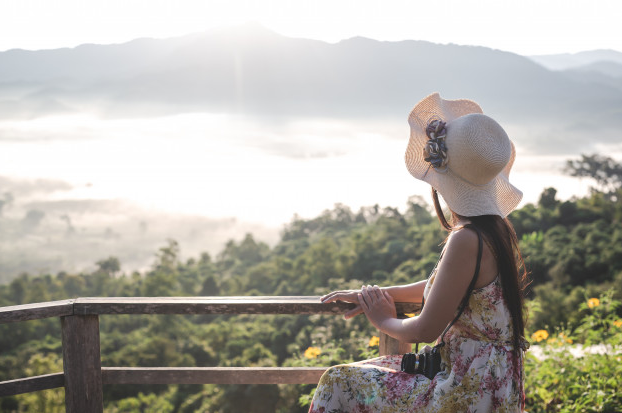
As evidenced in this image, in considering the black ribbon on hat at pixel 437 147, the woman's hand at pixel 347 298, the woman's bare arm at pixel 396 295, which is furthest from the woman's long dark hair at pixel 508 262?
the woman's hand at pixel 347 298

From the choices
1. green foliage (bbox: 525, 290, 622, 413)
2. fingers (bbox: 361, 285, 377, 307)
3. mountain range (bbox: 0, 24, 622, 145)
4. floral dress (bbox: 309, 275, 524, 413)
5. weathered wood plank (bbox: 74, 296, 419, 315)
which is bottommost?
green foliage (bbox: 525, 290, 622, 413)

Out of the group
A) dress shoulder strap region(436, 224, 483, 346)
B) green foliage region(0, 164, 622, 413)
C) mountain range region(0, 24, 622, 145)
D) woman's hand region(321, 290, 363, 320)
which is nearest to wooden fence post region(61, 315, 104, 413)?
woman's hand region(321, 290, 363, 320)

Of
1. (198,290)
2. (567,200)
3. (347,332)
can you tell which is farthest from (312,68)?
(347,332)

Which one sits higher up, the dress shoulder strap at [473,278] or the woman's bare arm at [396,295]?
the dress shoulder strap at [473,278]

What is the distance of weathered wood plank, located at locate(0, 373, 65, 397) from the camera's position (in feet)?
6.37

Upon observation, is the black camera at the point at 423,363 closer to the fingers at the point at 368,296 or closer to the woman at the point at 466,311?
the woman at the point at 466,311

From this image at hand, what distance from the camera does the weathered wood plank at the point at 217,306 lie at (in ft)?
6.47

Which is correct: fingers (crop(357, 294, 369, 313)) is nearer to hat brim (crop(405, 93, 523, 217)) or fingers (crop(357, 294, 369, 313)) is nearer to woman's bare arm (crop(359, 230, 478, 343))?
woman's bare arm (crop(359, 230, 478, 343))

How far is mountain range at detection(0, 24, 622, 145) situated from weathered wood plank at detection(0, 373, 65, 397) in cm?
7893

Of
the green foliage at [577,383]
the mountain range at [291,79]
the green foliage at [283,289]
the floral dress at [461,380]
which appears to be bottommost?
the green foliage at [283,289]

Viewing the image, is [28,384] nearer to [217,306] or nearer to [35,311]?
[35,311]

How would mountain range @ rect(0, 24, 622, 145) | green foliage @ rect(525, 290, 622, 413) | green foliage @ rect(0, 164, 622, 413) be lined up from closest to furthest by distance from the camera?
green foliage @ rect(525, 290, 622, 413) → green foliage @ rect(0, 164, 622, 413) → mountain range @ rect(0, 24, 622, 145)

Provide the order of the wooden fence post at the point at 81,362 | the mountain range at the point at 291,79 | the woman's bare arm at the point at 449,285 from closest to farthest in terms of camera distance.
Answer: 1. the woman's bare arm at the point at 449,285
2. the wooden fence post at the point at 81,362
3. the mountain range at the point at 291,79

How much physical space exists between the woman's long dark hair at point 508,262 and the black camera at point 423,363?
213 millimetres
